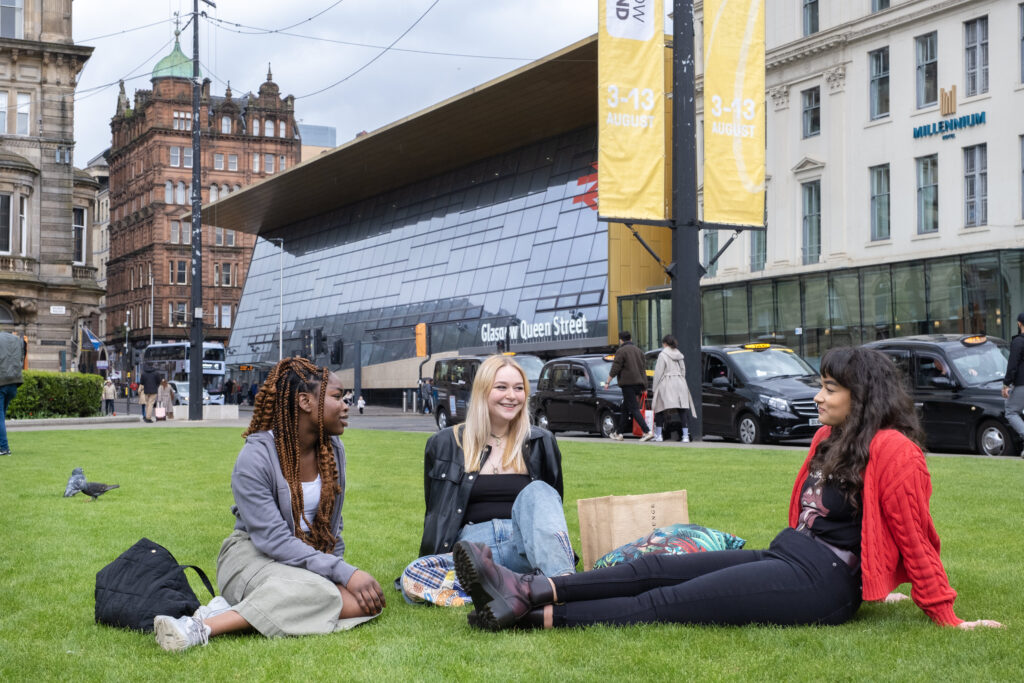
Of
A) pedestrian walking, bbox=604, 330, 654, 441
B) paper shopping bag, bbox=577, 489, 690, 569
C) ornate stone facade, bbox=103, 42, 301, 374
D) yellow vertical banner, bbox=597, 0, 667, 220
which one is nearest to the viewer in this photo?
paper shopping bag, bbox=577, 489, 690, 569

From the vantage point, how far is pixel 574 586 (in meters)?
A: 5.30

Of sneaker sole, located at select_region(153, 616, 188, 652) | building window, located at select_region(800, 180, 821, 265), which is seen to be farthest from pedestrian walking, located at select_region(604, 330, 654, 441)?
building window, located at select_region(800, 180, 821, 265)

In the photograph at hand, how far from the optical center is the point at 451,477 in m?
6.40

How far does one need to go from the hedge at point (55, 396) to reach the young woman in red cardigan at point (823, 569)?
95.4 ft

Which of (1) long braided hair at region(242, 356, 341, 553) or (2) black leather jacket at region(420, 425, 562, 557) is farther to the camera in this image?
(2) black leather jacket at region(420, 425, 562, 557)

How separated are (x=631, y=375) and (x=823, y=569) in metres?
16.1

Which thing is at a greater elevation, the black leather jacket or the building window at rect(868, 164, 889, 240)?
the building window at rect(868, 164, 889, 240)

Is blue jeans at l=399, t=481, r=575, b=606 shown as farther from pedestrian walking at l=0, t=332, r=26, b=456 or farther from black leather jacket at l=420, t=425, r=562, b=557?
pedestrian walking at l=0, t=332, r=26, b=456

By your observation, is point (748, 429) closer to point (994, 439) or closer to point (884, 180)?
point (994, 439)

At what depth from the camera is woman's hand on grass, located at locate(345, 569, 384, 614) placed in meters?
5.51

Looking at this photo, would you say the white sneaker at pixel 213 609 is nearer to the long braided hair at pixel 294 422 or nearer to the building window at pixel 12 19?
the long braided hair at pixel 294 422

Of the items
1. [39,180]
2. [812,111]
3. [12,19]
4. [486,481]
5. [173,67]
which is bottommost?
[486,481]

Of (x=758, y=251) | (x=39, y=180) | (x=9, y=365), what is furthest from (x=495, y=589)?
(x=39, y=180)

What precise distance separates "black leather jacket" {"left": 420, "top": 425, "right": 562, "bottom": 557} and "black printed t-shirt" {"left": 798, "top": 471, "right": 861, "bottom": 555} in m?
1.50
